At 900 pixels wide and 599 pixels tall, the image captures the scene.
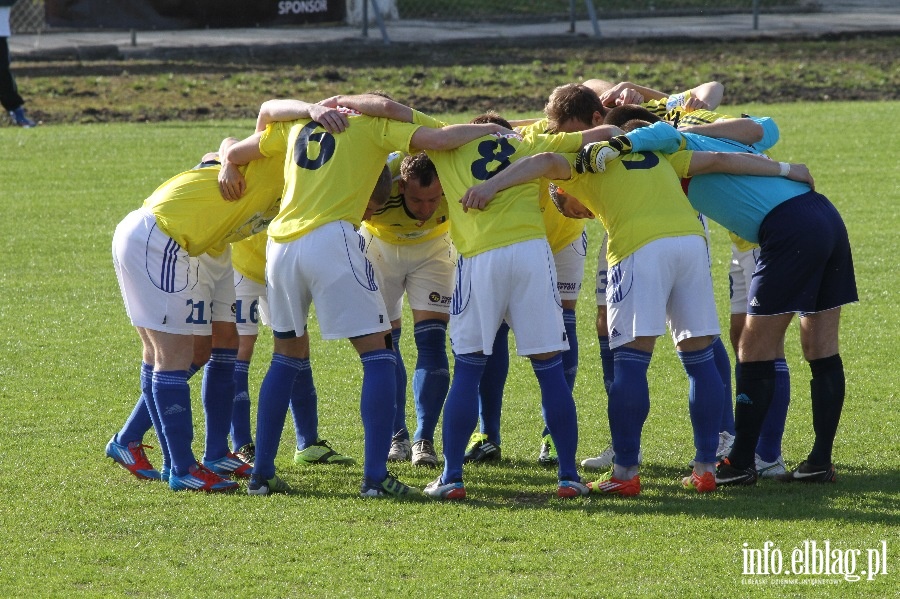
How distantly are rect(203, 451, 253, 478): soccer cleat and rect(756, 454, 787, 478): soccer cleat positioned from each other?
2659mm

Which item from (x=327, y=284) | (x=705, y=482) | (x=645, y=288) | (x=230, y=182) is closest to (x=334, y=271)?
(x=327, y=284)

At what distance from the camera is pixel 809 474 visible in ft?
20.1

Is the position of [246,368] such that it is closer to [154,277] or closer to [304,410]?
[304,410]

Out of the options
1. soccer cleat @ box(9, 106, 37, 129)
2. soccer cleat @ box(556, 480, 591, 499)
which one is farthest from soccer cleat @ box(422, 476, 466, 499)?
soccer cleat @ box(9, 106, 37, 129)

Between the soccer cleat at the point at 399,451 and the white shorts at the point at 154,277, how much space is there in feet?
4.69

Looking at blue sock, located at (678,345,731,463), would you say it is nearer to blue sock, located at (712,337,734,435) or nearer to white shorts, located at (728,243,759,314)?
blue sock, located at (712,337,734,435)

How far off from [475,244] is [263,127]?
4.55ft

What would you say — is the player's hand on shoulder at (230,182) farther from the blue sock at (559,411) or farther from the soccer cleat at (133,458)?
the blue sock at (559,411)

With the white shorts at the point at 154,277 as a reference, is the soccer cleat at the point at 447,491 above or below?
below

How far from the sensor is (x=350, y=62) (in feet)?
68.8

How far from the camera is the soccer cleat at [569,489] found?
5.86m

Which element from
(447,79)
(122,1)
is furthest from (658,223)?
(122,1)

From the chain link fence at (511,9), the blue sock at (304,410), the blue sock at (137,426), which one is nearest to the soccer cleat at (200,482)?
the blue sock at (137,426)

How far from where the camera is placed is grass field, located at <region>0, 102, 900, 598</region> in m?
4.86
